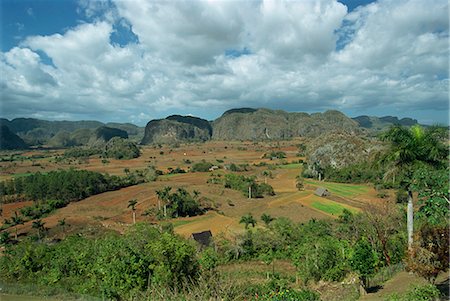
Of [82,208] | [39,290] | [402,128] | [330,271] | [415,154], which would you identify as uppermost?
[402,128]

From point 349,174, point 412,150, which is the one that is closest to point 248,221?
point 412,150

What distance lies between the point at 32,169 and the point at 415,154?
102104mm

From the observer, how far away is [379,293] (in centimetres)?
1375

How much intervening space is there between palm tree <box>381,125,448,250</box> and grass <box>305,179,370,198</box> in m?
39.1

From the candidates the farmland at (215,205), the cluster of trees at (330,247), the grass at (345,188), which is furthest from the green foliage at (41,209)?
the grass at (345,188)

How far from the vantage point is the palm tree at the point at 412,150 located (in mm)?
14461

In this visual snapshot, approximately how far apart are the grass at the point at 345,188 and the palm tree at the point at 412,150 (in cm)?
3911

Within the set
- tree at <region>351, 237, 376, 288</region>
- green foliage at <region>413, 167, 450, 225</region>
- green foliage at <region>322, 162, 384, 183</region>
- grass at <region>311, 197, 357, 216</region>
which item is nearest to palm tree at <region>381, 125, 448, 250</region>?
tree at <region>351, 237, 376, 288</region>

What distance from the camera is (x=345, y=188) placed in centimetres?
5847

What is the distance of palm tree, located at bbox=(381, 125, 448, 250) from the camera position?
569 inches

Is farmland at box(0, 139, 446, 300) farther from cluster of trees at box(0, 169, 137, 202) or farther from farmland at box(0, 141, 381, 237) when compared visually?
cluster of trees at box(0, 169, 137, 202)

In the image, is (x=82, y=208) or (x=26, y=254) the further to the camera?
(x=82, y=208)

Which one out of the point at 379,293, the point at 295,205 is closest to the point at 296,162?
the point at 295,205

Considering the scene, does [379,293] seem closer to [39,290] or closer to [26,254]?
[39,290]
